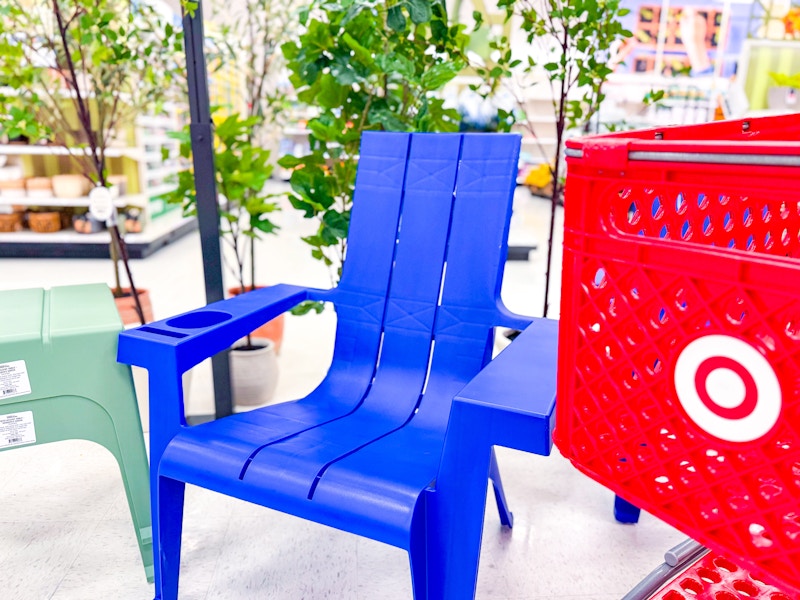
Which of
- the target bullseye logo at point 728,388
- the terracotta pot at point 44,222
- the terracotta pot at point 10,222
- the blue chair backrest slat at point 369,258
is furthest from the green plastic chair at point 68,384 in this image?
the terracotta pot at point 10,222

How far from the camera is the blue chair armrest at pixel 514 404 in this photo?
34.3 inches

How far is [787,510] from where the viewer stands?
61 centimetres

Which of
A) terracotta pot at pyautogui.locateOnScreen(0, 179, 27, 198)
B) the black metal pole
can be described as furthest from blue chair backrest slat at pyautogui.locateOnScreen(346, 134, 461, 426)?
terracotta pot at pyautogui.locateOnScreen(0, 179, 27, 198)

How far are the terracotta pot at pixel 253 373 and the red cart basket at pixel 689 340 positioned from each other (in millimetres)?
1655

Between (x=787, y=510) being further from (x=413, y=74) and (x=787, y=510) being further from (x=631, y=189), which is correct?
(x=413, y=74)

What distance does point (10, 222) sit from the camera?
4781 mm

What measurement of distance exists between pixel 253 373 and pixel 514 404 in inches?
61.5

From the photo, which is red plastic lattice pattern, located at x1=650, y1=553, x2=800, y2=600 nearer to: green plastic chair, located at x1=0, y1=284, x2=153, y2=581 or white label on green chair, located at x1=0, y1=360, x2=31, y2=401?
green plastic chair, located at x1=0, y1=284, x2=153, y2=581

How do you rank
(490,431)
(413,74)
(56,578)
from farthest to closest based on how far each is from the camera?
(413,74), (56,578), (490,431)

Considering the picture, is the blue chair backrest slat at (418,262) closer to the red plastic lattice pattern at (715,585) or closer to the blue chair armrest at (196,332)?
the blue chair armrest at (196,332)

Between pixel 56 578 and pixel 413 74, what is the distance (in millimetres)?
1646

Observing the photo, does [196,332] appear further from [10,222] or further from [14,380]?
[10,222]

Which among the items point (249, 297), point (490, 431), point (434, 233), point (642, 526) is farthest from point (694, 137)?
point (642, 526)

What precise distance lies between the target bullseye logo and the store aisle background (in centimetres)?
92
